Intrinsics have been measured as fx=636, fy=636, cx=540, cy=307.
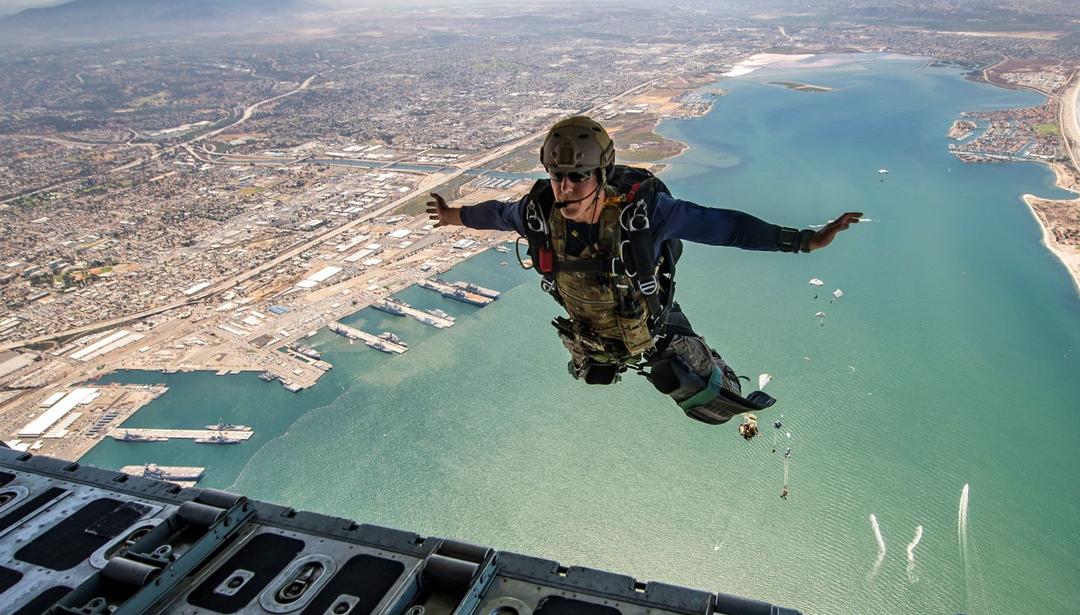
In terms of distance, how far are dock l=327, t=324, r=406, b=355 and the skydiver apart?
24.2 metres

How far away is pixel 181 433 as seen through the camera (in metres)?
24.6

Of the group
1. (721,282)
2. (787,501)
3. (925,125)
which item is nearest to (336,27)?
(925,125)

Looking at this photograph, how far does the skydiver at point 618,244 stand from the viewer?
14.0ft

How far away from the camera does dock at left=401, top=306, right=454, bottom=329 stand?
30922 mm

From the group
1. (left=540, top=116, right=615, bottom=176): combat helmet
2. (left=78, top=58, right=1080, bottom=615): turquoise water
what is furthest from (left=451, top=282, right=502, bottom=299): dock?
(left=540, top=116, right=615, bottom=176): combat helmet

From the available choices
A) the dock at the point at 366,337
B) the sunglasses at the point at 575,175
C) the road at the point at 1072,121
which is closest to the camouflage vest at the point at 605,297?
the sunglasses at the point at 575,175

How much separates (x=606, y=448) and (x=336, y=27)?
207583mm

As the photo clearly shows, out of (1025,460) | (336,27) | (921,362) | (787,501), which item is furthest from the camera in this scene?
(336,27)

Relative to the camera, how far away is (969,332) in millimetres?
28188

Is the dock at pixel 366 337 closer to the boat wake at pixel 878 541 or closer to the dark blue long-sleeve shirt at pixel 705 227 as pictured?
the boat wake at pixel 878 541

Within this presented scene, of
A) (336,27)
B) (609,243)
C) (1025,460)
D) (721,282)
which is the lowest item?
(1025,460)

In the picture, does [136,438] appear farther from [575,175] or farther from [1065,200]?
[1065,200]

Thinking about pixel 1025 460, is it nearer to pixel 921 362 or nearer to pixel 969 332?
pixel 921 362

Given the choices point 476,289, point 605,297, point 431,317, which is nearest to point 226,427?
point 431,317
